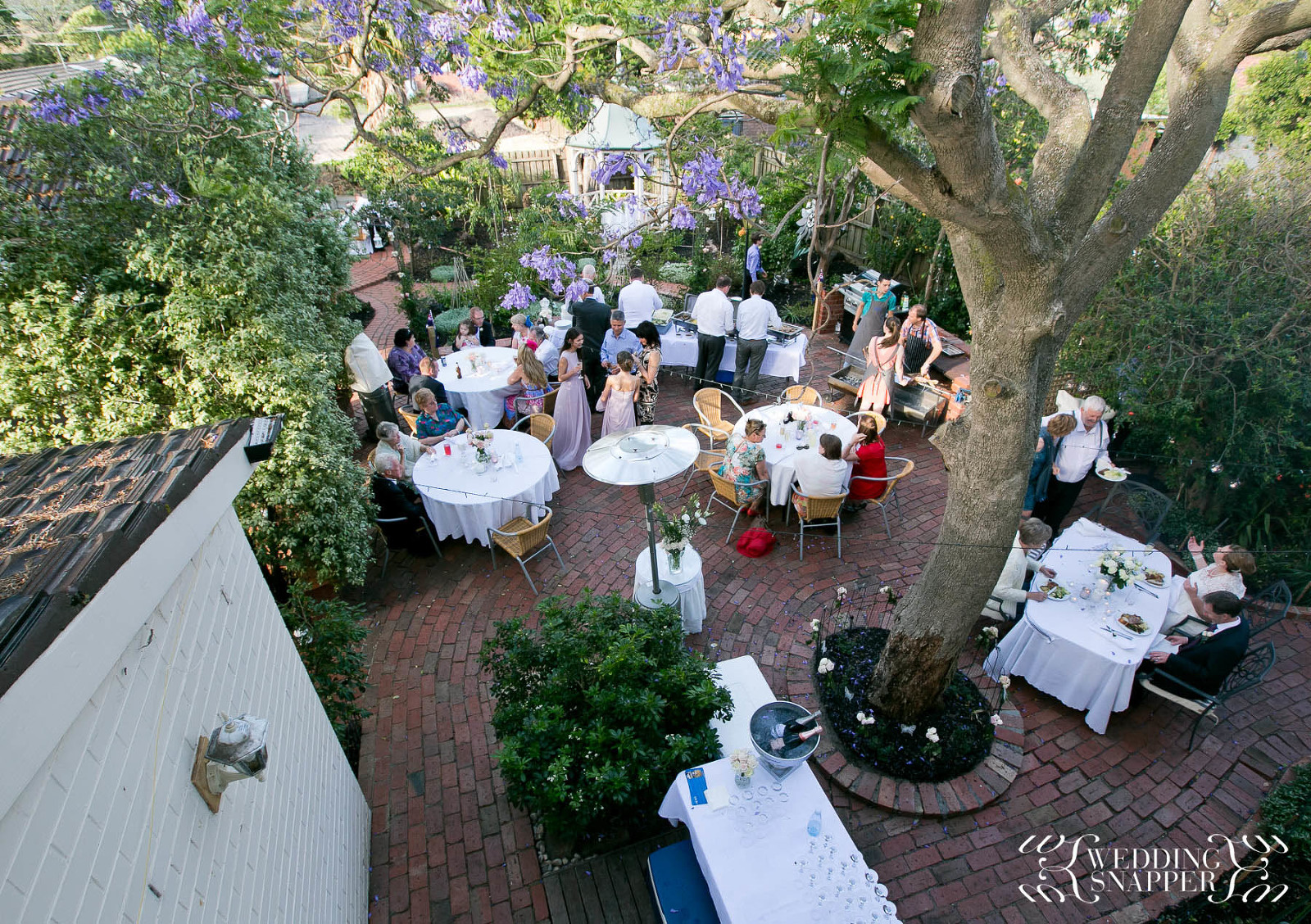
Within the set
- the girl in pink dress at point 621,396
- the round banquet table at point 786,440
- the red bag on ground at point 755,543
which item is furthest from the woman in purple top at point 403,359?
the red bag on ground at point 755,543

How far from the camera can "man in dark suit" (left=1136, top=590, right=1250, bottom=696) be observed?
14.0 ft

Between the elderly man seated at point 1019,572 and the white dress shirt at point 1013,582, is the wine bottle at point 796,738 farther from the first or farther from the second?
the white dress shirt at point 1013,582

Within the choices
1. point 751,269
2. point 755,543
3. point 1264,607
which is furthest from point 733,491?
point 751,269

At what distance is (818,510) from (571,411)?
3269 mm

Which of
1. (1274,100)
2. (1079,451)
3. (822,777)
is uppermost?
(1274,100)

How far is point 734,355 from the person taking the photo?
9500 millimetres

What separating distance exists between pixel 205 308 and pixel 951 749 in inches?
264

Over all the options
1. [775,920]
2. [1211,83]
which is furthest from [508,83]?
[775,920]

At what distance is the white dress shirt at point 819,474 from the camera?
6.02 meters

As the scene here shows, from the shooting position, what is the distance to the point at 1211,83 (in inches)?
121

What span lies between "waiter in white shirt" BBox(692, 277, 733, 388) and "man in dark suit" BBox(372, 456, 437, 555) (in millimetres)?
4611

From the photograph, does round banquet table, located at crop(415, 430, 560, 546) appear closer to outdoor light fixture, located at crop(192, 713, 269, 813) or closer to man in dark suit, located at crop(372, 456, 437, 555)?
man in dark suit, located at crop(372, 456, 437, 555)

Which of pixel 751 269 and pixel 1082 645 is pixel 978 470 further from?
pixel 751 269

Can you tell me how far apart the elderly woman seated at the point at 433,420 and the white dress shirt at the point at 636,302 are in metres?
2.94
